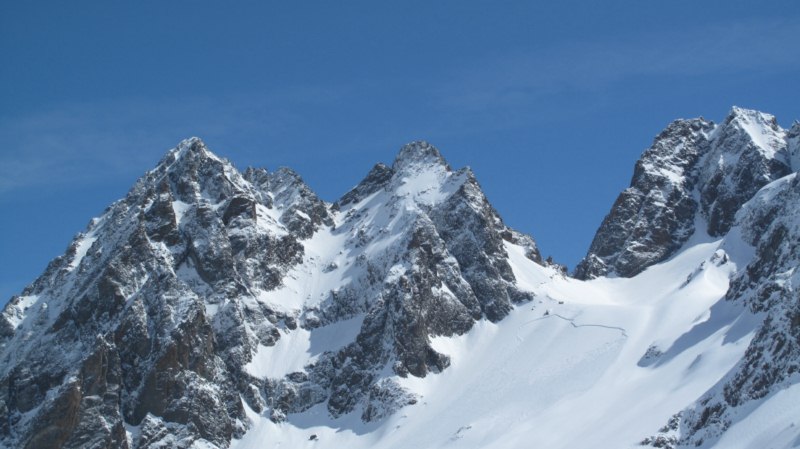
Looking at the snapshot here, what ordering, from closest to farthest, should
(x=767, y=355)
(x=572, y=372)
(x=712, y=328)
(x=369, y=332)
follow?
(x=767, y=355)
(x=712, y=328)
(x=572, y=372)
(x=369, y=332)

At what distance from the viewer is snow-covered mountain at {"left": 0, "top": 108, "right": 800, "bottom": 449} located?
463 feet

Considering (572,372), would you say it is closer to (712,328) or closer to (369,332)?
(712,328)

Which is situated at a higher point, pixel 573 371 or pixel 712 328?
pixel 573 371

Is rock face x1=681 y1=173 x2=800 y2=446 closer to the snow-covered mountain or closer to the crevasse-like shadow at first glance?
the snow-covered mountain

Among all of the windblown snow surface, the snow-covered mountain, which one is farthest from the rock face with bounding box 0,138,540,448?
the windblown snow surface

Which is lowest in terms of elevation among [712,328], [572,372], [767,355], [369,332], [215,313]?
[767,355]

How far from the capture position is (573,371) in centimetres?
15638

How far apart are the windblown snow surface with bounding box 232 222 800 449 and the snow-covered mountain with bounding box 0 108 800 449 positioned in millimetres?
395

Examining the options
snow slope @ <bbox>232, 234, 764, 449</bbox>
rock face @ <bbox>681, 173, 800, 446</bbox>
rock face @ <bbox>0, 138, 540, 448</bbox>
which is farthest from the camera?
rock face @ <bbox>0, 138, 540, 448</bbox>

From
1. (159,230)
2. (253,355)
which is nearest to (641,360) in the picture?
(253,355)

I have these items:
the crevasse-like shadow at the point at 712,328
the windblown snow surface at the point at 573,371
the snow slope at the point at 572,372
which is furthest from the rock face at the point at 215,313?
the crevasse-like shadow at the point at 712,328

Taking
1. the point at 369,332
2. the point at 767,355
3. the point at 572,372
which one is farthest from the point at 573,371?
the point at 767,355

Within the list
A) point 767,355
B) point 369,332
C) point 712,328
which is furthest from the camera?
point 369,332

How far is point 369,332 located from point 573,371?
109 ft
